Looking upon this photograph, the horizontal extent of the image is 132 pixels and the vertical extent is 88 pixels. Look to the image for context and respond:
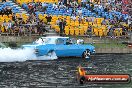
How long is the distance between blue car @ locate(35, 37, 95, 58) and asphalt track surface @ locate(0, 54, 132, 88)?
2.05 feet

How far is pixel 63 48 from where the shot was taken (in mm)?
43250

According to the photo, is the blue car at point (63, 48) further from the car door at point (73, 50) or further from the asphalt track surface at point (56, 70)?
the asphalt track surface at point (56, 70)

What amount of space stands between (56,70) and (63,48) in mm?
7197

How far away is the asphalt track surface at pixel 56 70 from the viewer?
30.1 metres

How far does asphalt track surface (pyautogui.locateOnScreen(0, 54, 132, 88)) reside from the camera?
30141 mm

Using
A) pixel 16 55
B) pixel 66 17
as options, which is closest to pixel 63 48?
pixel 16 55

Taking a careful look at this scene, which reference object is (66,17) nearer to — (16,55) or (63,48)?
(63,48)

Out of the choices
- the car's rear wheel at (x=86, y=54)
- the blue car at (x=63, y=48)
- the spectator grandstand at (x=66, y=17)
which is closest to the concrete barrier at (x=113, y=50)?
the blue car at (x=63, y=48)

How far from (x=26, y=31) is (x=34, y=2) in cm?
757

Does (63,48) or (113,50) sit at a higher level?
(63,48)

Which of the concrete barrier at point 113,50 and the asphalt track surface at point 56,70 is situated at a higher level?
the asphalt track surface at point 56,70

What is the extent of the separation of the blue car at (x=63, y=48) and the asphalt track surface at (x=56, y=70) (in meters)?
0.63

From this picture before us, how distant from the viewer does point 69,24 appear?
5069cm

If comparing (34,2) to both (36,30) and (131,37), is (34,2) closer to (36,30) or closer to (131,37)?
(36,30)
